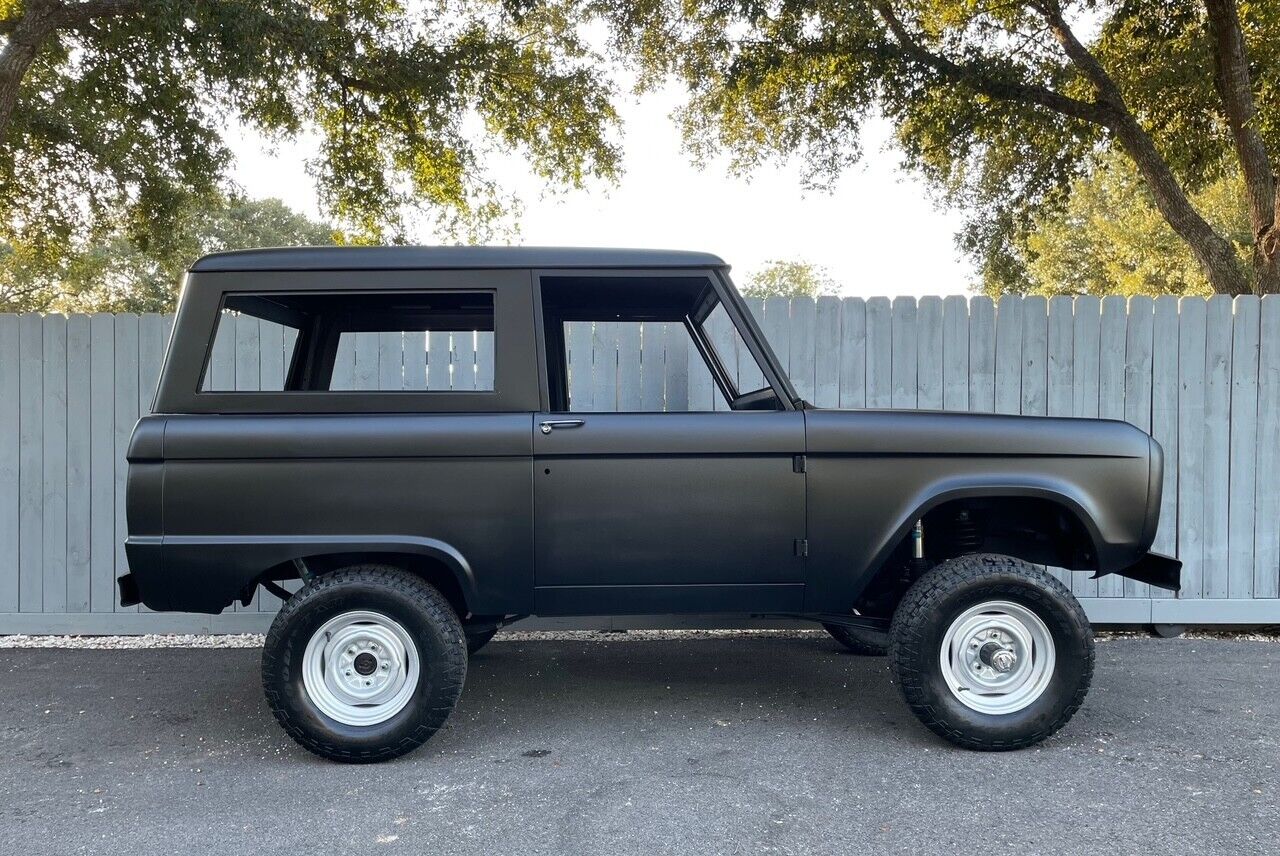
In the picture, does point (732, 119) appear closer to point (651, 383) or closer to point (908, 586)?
point (651, 383)

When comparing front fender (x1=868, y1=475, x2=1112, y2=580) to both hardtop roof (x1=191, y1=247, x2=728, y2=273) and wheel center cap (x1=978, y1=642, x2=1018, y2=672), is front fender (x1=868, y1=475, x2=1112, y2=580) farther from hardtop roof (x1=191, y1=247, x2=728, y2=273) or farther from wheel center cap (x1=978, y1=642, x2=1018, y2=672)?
hardtop roof (x1=191, y1=247, x2=728, y2=273)

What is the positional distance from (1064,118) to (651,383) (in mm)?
7537

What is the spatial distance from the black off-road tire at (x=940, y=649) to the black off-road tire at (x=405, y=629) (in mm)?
1770

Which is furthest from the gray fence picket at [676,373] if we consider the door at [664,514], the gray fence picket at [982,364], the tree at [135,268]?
the tree at [135,268]

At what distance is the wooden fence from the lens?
5719 millimetres

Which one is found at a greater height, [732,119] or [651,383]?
[732,119]

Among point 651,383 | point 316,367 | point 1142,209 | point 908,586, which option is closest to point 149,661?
point 316,367

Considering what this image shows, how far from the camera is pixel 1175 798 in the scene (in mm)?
3135

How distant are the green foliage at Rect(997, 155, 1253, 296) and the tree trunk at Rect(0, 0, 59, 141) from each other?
20.7 m

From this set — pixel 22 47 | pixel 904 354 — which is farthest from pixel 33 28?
pixel 904 354

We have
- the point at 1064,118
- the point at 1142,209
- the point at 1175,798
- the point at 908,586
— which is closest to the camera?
the point at 1175,798

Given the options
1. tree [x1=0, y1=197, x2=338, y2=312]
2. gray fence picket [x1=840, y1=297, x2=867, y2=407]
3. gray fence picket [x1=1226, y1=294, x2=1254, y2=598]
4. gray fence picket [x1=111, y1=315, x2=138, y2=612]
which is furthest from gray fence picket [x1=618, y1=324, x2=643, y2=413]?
tree [x1=0, y1=197, x2=338, y2=312]

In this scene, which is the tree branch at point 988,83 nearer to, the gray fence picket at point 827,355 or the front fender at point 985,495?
the gray fence picket at point 827,355

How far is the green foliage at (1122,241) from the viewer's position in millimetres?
28016
